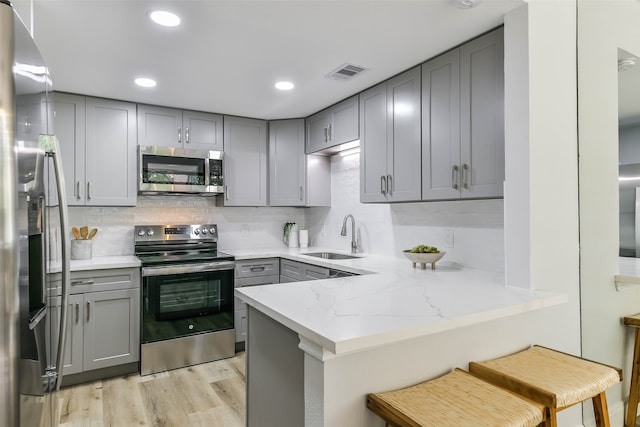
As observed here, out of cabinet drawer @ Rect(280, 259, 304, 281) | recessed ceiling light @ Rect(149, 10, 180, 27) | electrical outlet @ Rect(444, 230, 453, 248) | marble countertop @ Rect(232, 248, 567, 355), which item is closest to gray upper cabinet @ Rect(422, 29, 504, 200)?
electrical outlet @ Rect(444, 230, 453, 248)

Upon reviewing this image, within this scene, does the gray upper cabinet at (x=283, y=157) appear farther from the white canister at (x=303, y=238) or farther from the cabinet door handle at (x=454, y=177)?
the cabinet door handle at (x=454, y=177)

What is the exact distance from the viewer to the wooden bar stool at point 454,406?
3.82 ft

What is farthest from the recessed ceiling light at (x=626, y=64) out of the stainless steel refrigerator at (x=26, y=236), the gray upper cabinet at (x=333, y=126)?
the stainless steel refrigerator at (x=26, y=236)

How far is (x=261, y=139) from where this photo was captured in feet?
13.2

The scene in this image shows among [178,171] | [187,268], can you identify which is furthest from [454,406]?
[178,171]

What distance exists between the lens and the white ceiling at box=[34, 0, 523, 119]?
187cm

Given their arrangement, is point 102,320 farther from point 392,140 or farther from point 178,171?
point 392,140

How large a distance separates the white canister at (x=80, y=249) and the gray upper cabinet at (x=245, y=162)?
1.23 meters

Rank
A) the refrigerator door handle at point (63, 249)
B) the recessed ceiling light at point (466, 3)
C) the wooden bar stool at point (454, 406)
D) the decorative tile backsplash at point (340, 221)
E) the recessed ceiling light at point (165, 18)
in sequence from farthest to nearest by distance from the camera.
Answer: the decorative tile backsplash at point (340, 221) → the recessed ceiling light at point (165, 18) → the recessed ceiling light at point (466, 3) → the refrigerator door handle at point (63, 249) → the wooden bar stool at point (454, 406)

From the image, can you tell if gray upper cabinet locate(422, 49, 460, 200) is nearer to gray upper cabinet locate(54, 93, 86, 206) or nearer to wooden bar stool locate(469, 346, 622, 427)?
wooden bar stool locate(469, 346, 622, 427)

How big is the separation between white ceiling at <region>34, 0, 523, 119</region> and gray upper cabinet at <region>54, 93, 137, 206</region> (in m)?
0.17

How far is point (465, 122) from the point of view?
2.25m

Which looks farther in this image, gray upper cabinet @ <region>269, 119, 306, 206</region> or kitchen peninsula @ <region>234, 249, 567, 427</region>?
gray upper cabinet @ <region>269, 119, 306, 206</region>

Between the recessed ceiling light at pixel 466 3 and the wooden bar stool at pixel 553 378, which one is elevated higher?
the recessed ceiling light at pixel 466 3
